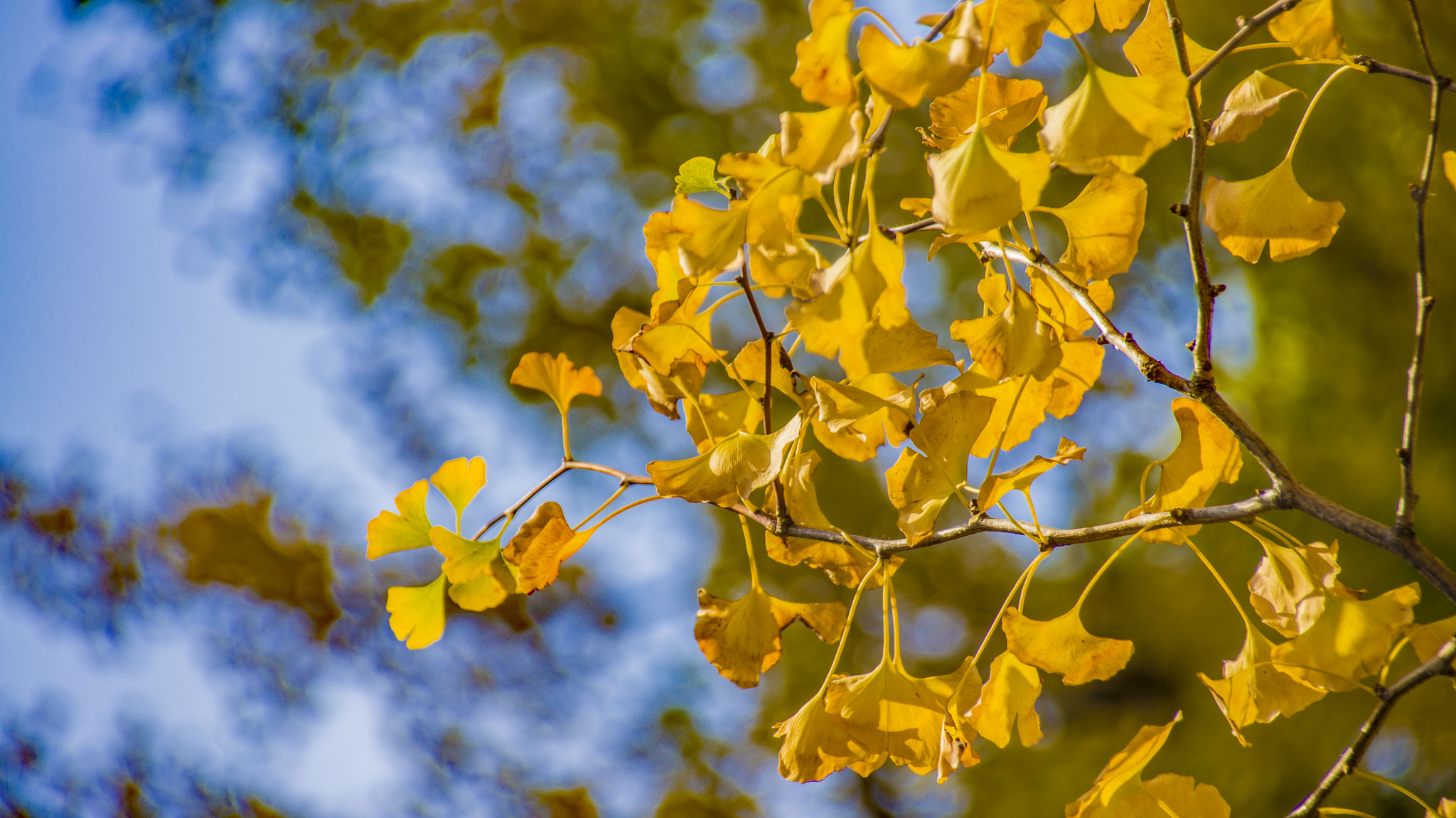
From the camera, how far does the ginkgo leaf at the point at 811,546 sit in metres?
0.33

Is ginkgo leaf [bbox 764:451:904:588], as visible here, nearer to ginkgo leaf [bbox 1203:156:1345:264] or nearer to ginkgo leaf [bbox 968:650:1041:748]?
ginkgo leaf [bbox 968:650:1041:748]

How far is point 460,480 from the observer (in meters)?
0.38

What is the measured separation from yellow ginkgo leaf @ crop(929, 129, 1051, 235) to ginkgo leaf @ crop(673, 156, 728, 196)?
113 millimetres

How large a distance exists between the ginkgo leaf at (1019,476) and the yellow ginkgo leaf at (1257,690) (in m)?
0.10

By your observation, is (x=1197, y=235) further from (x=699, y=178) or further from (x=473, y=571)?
(x=473, y=571)

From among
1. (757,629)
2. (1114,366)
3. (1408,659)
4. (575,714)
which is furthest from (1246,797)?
(757,629)

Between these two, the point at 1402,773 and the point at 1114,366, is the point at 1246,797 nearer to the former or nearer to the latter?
the point at 1402,773

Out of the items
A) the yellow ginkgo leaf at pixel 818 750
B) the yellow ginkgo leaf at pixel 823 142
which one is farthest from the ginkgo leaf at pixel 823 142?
the yellow ginkgo leaf at pixel 818 750

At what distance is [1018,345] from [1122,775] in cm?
18

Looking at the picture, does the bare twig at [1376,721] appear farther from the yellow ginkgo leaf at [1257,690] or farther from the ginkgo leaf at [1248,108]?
the ginkgo leaf at [1248,108]

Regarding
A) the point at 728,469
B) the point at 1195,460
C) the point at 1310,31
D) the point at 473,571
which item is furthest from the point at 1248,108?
the point at 473,571

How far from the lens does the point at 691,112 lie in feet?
4.73

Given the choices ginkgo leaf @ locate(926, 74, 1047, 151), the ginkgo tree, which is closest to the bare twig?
the ginkgo tree

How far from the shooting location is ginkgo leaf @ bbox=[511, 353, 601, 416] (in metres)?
0.42
